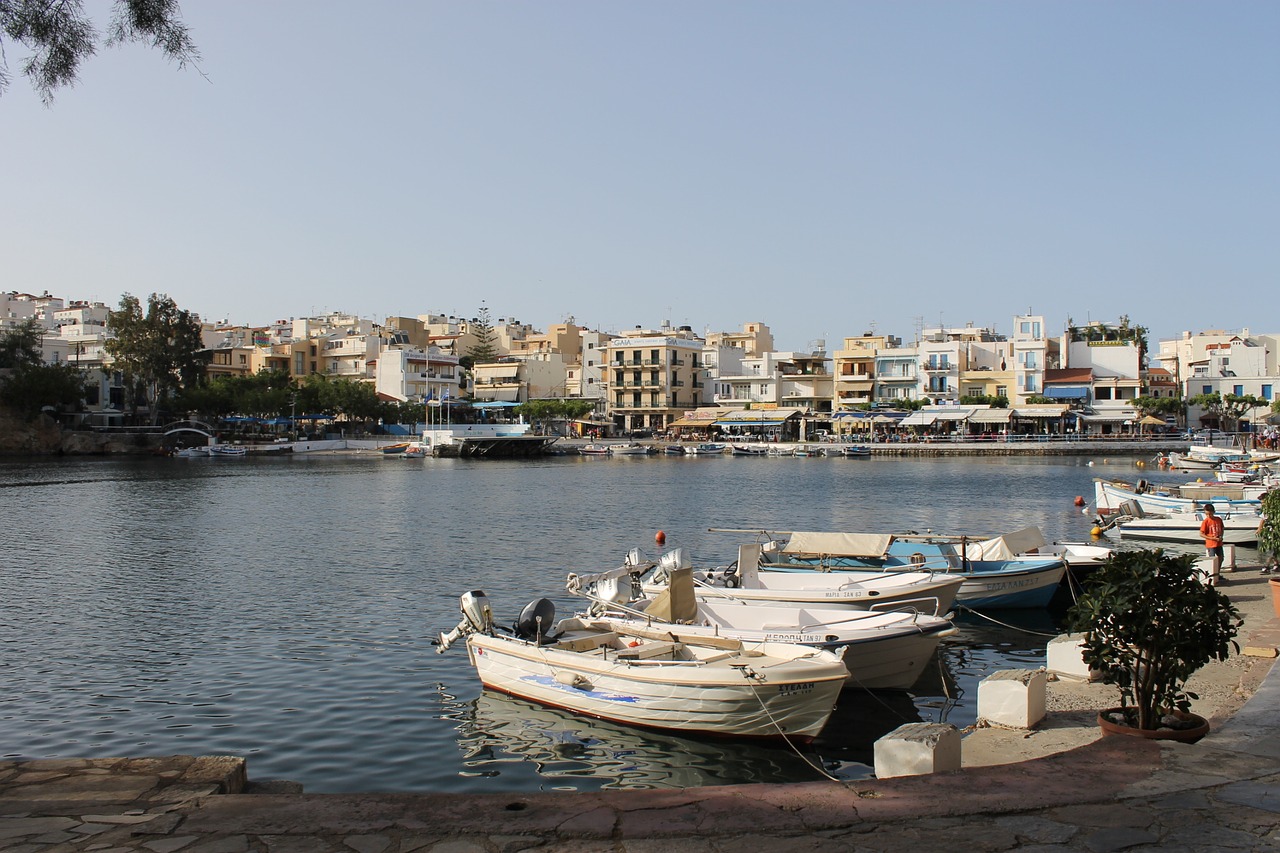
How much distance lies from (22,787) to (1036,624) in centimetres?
1660

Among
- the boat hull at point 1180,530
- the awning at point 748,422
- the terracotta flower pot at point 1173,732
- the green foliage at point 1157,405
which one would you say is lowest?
the boat hull at point 1180,530

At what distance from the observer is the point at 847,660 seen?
13203mm

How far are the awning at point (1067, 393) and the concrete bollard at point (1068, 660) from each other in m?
83.5

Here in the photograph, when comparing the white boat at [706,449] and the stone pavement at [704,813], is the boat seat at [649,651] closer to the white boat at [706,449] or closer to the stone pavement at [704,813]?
the stone pavement at [704,813]

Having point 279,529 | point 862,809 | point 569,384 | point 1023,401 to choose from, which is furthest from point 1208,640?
point 569,384

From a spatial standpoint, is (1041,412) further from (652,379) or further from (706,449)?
(652,379)

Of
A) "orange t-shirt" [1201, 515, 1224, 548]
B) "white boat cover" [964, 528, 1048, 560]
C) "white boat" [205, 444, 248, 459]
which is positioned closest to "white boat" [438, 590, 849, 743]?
"white boat cover" [964, 528, 1048, 560]

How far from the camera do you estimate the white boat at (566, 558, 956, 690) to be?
13320mm

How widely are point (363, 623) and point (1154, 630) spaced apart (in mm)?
15260

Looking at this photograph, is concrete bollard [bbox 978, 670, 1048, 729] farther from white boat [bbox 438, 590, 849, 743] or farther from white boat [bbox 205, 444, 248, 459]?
white boat [bbox 205, 444, 248, 459]

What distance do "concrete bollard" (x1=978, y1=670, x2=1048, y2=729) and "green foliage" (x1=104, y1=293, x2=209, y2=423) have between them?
9304 centimetres

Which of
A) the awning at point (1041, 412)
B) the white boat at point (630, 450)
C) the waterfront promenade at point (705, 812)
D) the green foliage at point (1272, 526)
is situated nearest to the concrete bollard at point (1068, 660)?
the waterfront promenade at point (705, 812)

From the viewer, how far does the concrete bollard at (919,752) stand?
7.47 m

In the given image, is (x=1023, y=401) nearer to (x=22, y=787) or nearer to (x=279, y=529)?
(x=279, y=529)
